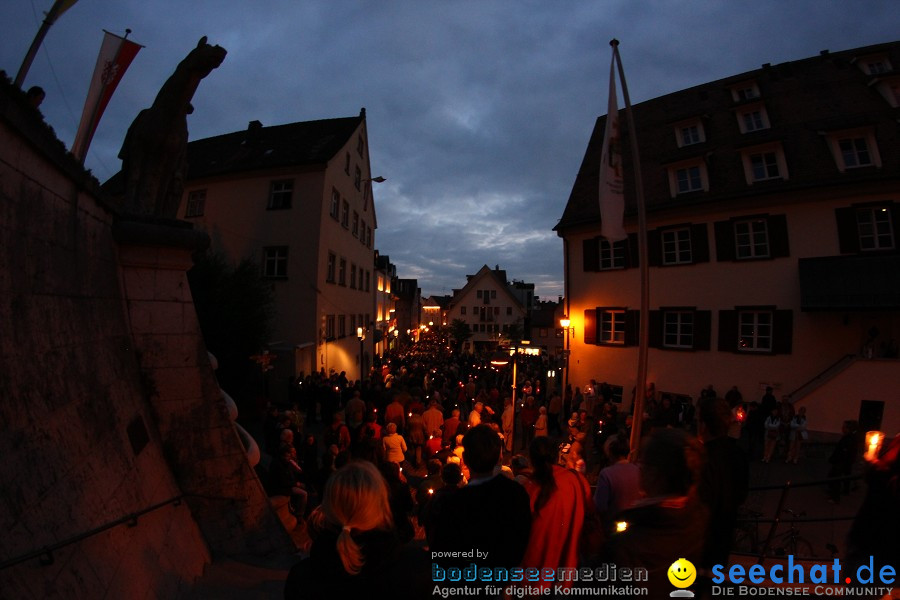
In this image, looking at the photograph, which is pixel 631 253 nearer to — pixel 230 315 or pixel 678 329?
pixel 678 329

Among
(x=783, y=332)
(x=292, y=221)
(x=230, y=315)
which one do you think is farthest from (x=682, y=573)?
(x=292, y=221)

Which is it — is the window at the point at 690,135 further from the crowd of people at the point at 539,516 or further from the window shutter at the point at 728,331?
the crowd of people at the point at 539,516

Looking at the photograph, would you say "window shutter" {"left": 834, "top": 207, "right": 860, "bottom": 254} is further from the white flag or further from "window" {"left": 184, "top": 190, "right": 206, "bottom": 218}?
"window" {"left": 184, "top": 190, "right": 206, "bottom": 218}

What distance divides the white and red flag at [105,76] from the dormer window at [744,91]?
22.0 m

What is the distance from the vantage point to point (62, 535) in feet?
10.4

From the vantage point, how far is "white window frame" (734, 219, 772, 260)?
649 inches

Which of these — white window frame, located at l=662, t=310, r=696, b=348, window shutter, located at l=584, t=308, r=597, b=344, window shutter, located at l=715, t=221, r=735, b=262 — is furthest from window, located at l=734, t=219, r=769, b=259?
window shutter, located at l=584, t=308, r=597, b=344

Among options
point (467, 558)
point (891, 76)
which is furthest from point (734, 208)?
point (467, 558)

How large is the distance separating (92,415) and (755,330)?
18.5m

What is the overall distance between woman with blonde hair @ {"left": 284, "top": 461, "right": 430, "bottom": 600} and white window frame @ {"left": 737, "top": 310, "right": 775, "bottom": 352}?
706 inches

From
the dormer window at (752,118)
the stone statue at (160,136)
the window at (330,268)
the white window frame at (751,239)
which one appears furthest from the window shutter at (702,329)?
the stone statue at (160,136)

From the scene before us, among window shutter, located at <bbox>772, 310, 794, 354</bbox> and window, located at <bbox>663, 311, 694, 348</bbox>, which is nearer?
window shutter, located at <bbox>772, 310, 794, 354</bbox>

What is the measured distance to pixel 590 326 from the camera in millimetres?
20344

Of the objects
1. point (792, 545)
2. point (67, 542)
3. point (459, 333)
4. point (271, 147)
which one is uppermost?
point (271, 147)
